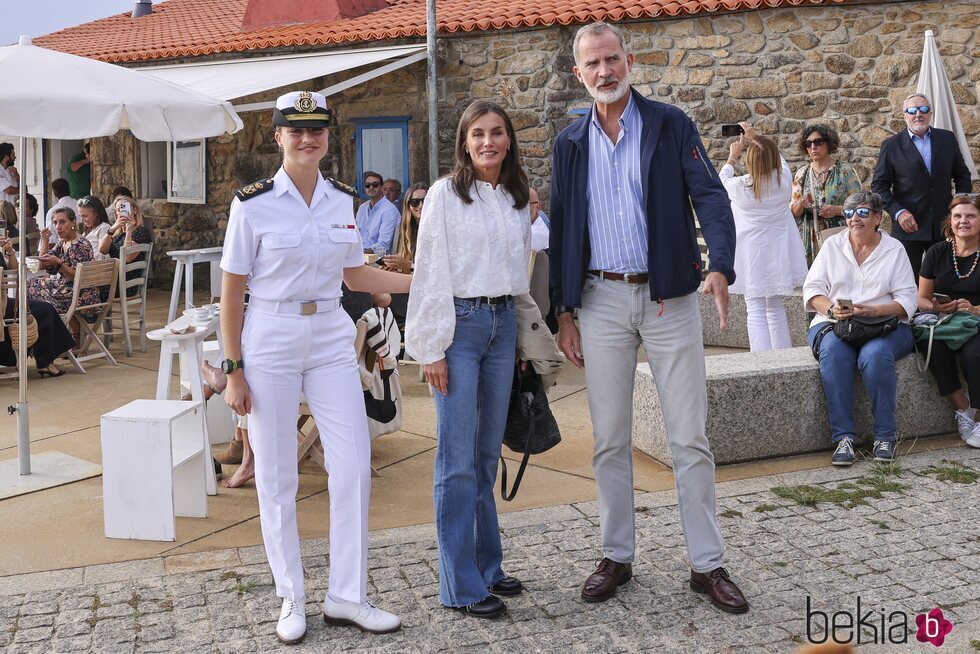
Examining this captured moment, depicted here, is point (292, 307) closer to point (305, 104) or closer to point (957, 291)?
point (305, 104)

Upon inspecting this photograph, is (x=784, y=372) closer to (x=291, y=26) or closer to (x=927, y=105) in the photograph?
(x=927, y=105)

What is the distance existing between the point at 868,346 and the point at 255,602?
3372mm

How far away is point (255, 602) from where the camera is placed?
12.2 feet

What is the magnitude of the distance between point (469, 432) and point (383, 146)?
10081 millimetres

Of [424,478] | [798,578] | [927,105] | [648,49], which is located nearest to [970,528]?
[798,578]

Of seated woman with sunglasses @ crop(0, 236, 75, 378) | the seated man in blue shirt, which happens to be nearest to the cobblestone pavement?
seated woman with sunglasses @ crop(0, 236, 75, 378)

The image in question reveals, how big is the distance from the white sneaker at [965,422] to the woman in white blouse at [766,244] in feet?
4.66

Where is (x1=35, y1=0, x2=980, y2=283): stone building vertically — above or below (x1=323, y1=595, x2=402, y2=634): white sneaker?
above

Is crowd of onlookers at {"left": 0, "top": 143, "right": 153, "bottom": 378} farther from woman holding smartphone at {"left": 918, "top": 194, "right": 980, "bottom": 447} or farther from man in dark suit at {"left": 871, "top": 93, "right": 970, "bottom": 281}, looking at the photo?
man in dark suit at {"left": 871, "top": 93, "right": 970, "bottom": 281}

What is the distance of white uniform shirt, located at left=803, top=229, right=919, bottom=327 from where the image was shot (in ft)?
18.3

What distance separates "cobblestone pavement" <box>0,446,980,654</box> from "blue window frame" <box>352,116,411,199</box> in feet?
29.4

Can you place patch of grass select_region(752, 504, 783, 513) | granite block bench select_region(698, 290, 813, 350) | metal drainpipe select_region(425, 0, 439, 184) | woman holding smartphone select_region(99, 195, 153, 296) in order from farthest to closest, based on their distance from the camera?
metal drainpipe select_region(425, 0, 439, 184)
woman holding smartphone select_region(99, 195, 153, 296)
granite block bench select_region(698, 290, 813, 350)
patch of grass select_region(752, 504, 783, 513)

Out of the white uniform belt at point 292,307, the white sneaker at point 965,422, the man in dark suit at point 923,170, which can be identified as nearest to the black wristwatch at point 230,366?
the white uniform belt at point 292,307

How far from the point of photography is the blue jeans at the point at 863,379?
211 inches
